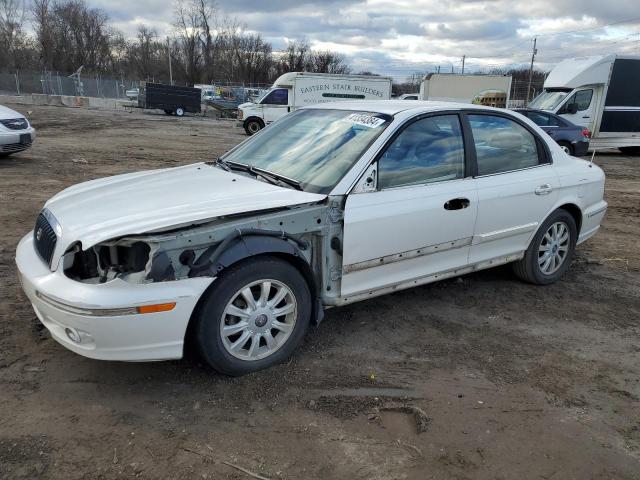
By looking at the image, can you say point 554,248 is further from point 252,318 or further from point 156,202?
point 156,202

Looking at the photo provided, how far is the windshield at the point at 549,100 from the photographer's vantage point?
16.8m

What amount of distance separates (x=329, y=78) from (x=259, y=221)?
20991 mm

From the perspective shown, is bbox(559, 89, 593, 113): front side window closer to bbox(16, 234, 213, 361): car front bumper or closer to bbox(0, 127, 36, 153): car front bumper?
bbox(0, 127, 36, 153): car front bumper

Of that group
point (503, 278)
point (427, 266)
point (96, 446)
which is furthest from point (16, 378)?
point (503, 278)

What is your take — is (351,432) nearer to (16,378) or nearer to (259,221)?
(259,221)

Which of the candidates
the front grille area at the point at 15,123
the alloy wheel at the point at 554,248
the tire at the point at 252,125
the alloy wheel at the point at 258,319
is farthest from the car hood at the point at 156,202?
the tire at the point at 252,125

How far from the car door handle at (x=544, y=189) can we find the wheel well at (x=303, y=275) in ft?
7.56

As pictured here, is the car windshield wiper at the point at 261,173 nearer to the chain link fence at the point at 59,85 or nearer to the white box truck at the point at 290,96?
the white box truck at the point at 290,96

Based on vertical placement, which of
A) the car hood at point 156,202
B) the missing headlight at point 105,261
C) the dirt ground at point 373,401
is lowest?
the dirt ground at point 373,401

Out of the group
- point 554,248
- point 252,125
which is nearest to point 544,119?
point 554,248

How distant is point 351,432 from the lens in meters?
2.75

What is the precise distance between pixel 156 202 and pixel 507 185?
2.77m

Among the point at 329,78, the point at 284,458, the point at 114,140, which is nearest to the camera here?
the point at 284,458

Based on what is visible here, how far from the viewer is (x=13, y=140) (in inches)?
408
